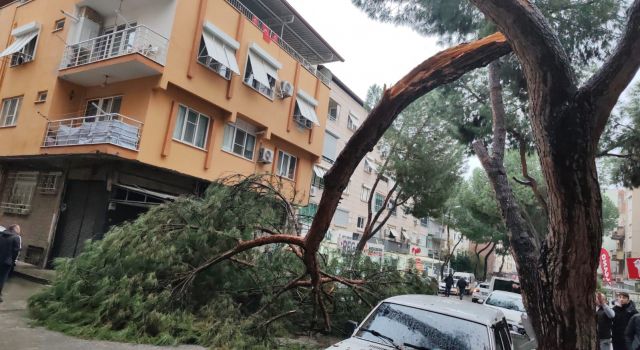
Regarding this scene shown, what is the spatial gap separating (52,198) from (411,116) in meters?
15.0

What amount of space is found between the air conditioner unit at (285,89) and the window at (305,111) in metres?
1.12

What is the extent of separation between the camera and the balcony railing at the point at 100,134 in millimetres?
13781

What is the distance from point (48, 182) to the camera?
56.1 ft

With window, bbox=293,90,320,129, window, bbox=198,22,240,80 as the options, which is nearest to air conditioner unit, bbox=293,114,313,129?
window, bbox=293,90,320,129

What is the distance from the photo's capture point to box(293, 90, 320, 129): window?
70.1 feet

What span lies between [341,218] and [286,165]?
1141 centimetres

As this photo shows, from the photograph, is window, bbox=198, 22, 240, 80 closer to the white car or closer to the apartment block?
the apartment block

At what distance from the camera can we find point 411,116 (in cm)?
1950

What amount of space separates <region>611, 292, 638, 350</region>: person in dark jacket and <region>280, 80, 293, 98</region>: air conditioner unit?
15076mm

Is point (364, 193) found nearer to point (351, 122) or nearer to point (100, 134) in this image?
point (351, 122)

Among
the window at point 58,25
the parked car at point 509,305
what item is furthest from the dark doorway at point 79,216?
the parked car at point 509,305

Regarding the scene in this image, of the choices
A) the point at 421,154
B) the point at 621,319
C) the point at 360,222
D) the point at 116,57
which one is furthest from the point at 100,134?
the point at 360,222

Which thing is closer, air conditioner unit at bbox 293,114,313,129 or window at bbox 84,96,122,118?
window at bbox 84,96,122,118

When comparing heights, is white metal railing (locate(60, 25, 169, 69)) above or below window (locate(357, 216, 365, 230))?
above
